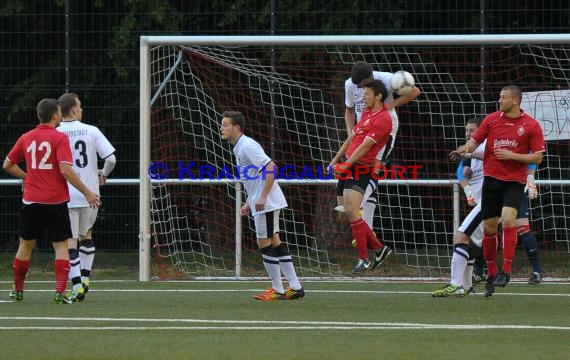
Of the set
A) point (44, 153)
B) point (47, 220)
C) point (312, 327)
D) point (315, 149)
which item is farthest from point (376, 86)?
point (312, 327)

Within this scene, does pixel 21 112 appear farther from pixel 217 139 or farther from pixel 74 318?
pixel 74 318

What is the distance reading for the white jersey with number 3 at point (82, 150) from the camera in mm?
12992

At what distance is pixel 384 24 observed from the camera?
1731cm

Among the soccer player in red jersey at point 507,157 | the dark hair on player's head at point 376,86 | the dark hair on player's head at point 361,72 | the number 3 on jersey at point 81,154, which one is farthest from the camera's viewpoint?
the dark hair on player's head at point 361,72

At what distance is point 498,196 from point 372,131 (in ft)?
5.42

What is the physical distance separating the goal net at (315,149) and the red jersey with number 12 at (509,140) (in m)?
4.09

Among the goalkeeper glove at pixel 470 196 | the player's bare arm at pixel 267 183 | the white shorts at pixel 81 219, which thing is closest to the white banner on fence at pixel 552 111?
the goalkeeper glove at pixel 470 196

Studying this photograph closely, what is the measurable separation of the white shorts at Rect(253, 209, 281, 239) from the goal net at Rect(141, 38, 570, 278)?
4.24 m

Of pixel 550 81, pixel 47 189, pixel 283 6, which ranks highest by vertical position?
pixel 283 6

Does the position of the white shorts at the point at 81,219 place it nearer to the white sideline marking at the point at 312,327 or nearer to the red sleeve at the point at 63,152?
the red sleeve at the point at 63,152

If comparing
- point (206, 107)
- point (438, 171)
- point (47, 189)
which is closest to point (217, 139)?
point (206, 107)

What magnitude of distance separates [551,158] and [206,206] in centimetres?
444

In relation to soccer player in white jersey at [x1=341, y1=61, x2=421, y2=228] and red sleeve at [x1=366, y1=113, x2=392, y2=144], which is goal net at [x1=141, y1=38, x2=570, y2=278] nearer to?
soccer player in white jersey at [x1=341, y1=61, x2=421, y2=228]

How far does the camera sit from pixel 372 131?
13.3 metres
